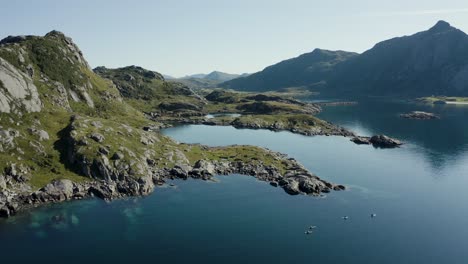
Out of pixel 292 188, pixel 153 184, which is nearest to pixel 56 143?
pixel 153 184

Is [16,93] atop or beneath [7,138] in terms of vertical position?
atop

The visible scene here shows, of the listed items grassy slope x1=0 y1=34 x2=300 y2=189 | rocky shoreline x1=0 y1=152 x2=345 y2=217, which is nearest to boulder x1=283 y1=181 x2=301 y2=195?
rocky shoreline x1=0 y1=152 x2=345 y2=217

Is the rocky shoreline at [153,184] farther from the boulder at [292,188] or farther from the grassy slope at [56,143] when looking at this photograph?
the grassy slope at [56,143]

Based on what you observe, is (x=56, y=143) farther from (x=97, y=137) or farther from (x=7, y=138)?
(x=7, y=138)

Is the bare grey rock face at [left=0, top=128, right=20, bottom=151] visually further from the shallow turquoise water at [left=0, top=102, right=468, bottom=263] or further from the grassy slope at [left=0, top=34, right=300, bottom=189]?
the shallow turquoise water at [left=0, top=102, right=468, bottom=263]

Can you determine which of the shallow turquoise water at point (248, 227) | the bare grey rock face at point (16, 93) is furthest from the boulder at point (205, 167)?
the bare grey rock face at point (16, 93)
